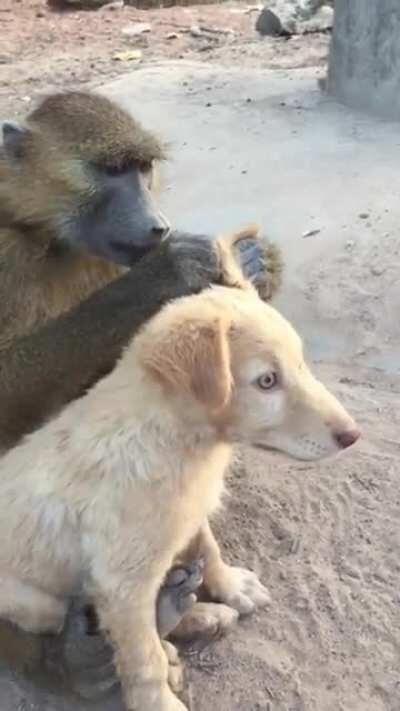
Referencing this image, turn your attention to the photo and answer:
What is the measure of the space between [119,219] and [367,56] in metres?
4.42

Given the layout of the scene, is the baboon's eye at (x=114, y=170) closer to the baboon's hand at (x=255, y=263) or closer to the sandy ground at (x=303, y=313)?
the baboon's hand at (x=255, y=263)

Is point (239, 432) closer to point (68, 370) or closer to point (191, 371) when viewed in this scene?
point (191, 371)

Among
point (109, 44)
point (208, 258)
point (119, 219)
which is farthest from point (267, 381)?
point (109, 44)

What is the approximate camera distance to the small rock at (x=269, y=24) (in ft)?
38.1

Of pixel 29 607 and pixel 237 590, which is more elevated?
pixel 29 607

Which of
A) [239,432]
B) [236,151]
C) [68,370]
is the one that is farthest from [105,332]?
[236,151]

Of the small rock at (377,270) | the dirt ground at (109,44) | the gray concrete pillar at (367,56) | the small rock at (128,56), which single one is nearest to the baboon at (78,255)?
the small rock at (377,270)

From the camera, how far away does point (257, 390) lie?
3326 millimetres

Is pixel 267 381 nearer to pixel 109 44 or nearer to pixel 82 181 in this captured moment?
pixel 82 181

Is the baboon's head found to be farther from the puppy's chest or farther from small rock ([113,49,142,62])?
small rock ([113,49,142,62])

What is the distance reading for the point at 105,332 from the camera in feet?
13.2

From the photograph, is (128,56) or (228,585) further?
(128,56)

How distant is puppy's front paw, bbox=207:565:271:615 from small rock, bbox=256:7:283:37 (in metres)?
8.39

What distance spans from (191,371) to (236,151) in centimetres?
499
